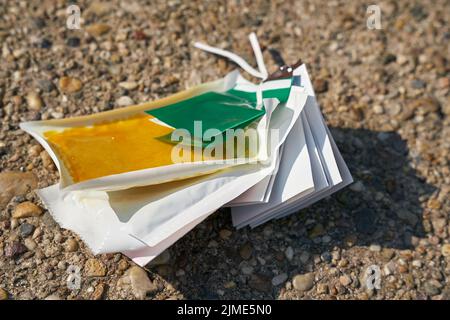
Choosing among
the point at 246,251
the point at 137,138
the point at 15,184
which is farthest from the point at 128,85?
the point at 246,251

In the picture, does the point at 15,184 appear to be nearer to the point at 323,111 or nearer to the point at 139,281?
the point at 139,281

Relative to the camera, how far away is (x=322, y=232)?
5.90ft

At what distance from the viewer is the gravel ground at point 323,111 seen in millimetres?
1648

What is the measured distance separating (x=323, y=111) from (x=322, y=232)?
1.81ft

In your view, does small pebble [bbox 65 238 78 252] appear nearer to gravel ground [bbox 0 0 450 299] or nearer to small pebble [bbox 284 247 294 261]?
gravel ground [bbox 0 0 450 299]

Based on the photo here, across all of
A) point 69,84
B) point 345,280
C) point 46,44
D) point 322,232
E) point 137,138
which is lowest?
point 345,280

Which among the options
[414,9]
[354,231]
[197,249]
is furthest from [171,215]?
[414,9]

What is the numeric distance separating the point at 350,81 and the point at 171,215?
3.60 feet

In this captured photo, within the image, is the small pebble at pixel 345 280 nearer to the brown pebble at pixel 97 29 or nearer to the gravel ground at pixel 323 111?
the gravel ground at pixel 323 111

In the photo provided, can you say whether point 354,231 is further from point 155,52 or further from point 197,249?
point 155,52

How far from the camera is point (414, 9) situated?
8.24 feet

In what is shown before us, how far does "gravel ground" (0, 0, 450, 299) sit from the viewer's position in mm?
1648
